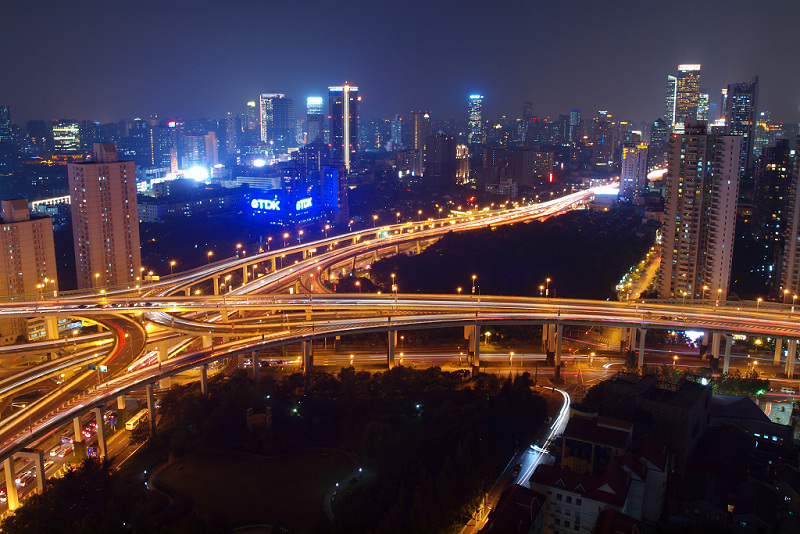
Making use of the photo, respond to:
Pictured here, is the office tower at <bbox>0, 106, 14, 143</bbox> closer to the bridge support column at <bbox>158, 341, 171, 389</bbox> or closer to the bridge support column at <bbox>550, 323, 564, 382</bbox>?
the bridge support column at <bbox>158, 341, 171, 389</bbox>

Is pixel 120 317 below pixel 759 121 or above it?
below

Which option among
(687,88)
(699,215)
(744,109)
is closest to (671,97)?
(687,88)

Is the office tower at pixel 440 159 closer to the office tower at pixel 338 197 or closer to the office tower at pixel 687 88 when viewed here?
the office tower at pixel 338 197

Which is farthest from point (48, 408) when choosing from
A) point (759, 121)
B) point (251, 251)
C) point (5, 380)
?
point (759, 121)

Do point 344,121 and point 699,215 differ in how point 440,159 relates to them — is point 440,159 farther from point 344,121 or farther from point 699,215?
point 699,215

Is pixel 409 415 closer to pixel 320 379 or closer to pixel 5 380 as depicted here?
pixel 320 379

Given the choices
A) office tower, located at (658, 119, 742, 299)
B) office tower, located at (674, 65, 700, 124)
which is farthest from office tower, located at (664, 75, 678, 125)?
office tower, located at (658, 119, 742, 299)
